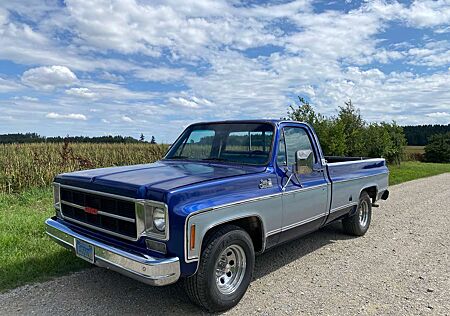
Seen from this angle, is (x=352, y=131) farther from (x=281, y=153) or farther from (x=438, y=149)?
(x=438, y=149)

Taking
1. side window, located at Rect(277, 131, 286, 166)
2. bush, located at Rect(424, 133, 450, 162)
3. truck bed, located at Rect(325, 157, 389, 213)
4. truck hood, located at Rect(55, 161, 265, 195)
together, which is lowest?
bush, located at Rect(424, 133, 450, 162)

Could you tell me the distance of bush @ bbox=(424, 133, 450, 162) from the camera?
48031 millimetres

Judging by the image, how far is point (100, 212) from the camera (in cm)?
377

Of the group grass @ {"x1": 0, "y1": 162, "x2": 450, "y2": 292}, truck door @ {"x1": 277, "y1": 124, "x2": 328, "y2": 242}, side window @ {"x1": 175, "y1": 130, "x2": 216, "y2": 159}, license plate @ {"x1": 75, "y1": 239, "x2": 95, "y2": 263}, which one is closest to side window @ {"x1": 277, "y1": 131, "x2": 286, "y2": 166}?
truck door @ {"x1": 277, "y1": 124, "x2": 328, "y2": 242}

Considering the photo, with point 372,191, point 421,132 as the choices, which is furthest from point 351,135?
point 421,132

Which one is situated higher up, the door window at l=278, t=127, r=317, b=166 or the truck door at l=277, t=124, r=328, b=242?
the door window at l=278, t=127, r=317, b=166

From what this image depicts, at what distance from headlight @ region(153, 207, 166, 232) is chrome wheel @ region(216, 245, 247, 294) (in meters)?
0.79

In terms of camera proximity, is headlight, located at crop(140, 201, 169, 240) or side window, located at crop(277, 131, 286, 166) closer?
headlight, located at crop(140, 201, 169, 240)

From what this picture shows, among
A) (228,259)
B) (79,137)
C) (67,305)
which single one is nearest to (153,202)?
(228,259)

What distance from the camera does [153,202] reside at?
3254mm

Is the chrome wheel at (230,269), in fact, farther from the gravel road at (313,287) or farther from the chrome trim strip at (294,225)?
the chrome trim strip at (294,225)

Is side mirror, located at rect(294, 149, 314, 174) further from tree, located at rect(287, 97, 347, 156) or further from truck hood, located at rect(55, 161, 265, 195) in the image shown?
tree, located at rect(287, 97, 347, 156)

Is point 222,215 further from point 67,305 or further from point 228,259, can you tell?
point 67,305

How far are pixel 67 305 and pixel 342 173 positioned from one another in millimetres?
4225
